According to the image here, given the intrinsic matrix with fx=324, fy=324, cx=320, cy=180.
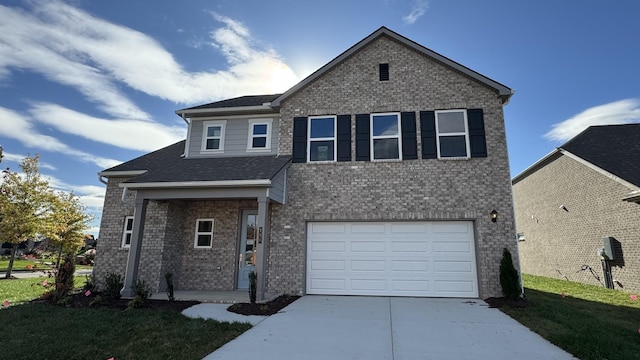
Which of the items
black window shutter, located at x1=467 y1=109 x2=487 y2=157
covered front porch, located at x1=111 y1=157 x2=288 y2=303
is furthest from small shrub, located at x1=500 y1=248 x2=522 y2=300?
covered front porch, located at x1=111 y1=157 x2=288 y2=303

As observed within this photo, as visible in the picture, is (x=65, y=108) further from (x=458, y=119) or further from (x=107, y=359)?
(x=458, y=119)

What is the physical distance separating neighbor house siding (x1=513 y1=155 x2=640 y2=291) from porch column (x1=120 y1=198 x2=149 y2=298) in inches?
627

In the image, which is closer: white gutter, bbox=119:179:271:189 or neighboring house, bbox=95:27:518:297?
white gutter, bbox=119:179:271:189

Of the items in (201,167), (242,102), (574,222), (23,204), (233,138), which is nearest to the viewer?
(201,167)

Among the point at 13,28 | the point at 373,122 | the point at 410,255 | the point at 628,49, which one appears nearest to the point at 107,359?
the point at 410,255

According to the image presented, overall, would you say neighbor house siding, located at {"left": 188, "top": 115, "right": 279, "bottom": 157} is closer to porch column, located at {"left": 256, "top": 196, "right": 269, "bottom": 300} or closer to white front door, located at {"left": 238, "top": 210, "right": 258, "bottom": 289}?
white front door, located at {"left": 238, "top": 210, "right": 258, "bottom": 289}

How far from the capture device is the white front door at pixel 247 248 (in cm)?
1059

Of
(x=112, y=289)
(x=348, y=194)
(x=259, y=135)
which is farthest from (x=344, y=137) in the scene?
(x=112, y=289)

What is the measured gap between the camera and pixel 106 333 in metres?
5.90

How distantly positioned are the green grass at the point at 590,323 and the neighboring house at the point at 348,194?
1.72 meters

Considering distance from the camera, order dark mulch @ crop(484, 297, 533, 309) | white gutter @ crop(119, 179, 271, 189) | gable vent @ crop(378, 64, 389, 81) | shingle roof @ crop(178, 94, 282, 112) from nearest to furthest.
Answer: dark mulch @ crop(484, 297, 533, 309) < white gutter @ crop(119, 179, 271, 189) < gable vent @ crop(378, 64, 389, 81) < shingle roof @ crop(178, 94, 282, 112)

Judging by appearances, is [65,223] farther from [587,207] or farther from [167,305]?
[587,207]

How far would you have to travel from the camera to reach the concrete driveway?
15.7 feet

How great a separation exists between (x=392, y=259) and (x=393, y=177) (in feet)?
8.16
